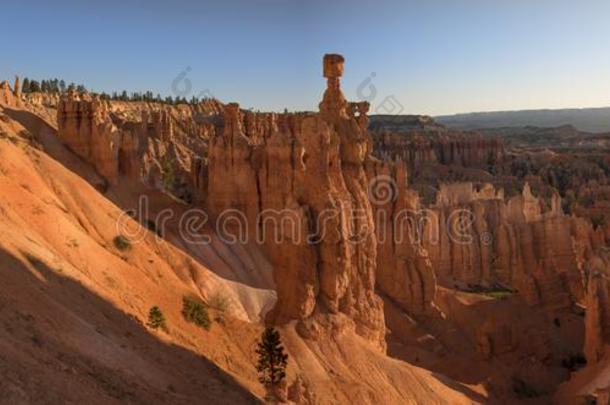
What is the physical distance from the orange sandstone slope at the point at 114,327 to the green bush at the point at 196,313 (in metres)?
0.39

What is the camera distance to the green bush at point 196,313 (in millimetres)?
22891

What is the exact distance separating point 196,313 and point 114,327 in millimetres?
4915

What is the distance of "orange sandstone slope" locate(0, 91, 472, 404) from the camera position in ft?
45.0

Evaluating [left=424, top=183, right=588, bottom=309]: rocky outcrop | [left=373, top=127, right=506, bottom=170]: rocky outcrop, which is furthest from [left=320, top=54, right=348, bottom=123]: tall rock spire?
[left=373, top=127, right=506, bottom=170]: rocky outcrop

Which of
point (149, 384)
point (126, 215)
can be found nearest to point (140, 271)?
point (126, 215)

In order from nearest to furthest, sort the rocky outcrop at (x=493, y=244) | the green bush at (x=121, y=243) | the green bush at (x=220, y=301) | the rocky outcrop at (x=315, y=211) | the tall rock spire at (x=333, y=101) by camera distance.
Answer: the rocky outcrop at (x=315, y=211) → the green bush at (x=121, y=243) → the green bush at (x=220, y=301) → the tall rock spire at (x=333, y=101) → the rocky outcrop at (x=493, y=244)

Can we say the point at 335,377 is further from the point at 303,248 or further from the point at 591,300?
the point at 591,300

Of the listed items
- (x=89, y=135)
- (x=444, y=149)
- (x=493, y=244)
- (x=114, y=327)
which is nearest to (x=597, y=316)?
(x=493, y=244)

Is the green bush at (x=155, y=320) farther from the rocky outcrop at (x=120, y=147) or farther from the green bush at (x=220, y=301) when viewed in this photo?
the rocky outcrop at (x=120, y=147)

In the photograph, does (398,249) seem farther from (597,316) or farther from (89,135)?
(89,135)

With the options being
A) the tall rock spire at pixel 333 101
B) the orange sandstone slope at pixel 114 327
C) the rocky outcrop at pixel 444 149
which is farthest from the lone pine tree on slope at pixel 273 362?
the rocky outcrop at pixel 444 149

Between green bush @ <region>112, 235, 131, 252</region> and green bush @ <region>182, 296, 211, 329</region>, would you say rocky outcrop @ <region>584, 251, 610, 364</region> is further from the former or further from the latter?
green bush @ <region>112, 235, 131, 252</region>

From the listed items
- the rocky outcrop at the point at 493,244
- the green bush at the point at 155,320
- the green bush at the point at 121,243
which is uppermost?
the green bush at the point at 121,243

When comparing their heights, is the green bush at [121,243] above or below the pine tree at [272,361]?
above
